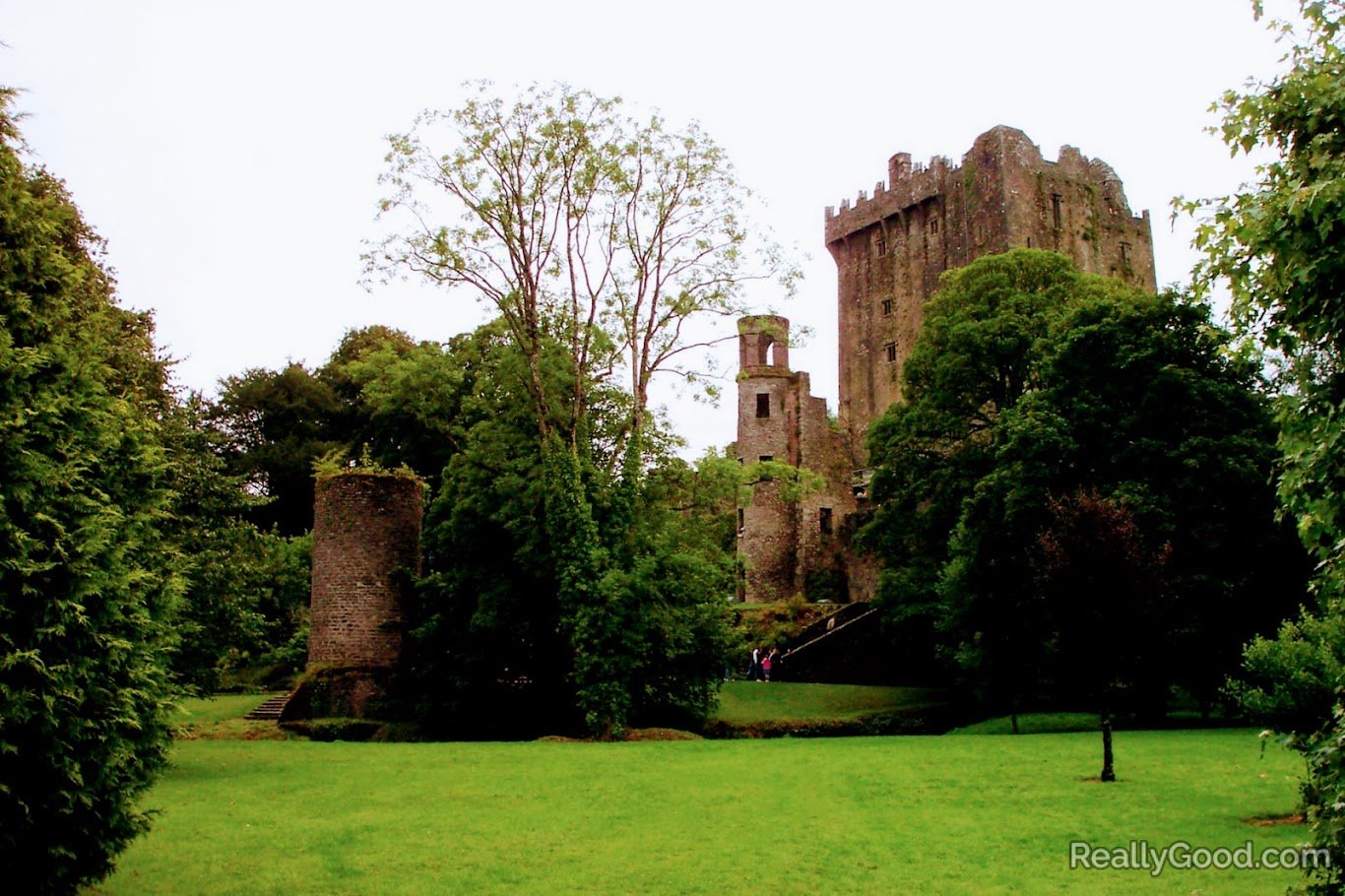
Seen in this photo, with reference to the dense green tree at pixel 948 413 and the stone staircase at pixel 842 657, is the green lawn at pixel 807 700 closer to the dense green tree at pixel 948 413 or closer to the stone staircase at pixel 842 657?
the stone staircase at pixel 842 657

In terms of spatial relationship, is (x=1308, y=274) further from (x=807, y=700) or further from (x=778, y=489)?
(x=778, y=489)

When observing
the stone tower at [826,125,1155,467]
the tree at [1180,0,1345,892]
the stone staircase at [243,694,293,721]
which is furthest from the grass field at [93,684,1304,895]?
the stone tower at [826,125,1155,467]

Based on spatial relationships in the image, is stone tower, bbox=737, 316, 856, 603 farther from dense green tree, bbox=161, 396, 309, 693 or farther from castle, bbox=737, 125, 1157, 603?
dense green tree, bbox=161, 396, 309, 693

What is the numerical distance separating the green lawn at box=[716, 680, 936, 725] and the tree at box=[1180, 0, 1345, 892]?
23147 millimetres

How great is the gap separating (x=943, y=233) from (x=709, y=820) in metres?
45.6

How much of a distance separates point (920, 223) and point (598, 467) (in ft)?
107

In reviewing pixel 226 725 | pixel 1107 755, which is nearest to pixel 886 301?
pixel 226 725

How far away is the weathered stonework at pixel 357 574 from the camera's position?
93.5 ft

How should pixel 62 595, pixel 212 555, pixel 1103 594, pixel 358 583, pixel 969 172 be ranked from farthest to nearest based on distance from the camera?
pixel 969 172
pixel 358 583
pixel 212 555
pixel 1103 594
pixel 62 595

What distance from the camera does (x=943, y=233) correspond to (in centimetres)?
5441

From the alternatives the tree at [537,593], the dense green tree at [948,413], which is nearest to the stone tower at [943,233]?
the dense green tree at [948,413]

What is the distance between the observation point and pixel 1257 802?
1312 cm

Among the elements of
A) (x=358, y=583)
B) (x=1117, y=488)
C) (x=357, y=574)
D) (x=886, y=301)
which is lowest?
(x=358, y=583)

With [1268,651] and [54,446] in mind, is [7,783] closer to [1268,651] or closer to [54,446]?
[54,446]
